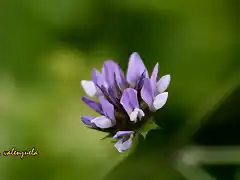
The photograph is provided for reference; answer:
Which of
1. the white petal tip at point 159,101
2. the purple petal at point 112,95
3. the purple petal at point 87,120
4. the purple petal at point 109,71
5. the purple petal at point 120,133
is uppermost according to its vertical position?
the purple petal at point 109,71

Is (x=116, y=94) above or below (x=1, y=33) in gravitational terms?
below

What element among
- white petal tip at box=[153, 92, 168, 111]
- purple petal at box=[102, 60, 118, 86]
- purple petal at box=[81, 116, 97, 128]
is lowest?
white petal tip at box=[153, 92, 168, 111]

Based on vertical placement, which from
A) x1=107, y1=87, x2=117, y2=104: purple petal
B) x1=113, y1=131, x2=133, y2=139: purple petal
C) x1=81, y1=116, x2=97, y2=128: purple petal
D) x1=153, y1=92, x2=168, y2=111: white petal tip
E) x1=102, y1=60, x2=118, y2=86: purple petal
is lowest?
x1=113, y1=131, x2=133, y2=139: purple petal

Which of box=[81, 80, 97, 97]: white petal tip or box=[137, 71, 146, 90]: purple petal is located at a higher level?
box=[81, 80, 97, 97]: white petal tip

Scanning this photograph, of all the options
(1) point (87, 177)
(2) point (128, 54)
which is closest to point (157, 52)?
(2) point (128, 54)

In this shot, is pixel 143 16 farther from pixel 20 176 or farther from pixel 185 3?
pixel 20 176
